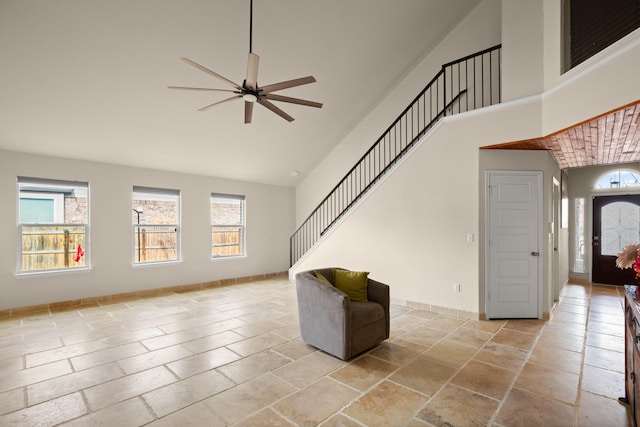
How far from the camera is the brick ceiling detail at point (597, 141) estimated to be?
3.21m

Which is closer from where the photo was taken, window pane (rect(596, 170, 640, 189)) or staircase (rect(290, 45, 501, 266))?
staircase (rect(290, 45, 501, 266))

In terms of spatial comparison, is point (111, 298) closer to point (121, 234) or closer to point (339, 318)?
point (121, 234)

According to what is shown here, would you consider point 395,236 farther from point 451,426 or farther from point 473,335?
point 451,426

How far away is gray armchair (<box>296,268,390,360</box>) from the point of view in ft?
10.8

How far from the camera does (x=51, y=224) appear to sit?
541 cm

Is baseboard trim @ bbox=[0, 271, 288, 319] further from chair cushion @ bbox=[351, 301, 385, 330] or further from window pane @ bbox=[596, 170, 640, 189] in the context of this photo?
window pane @ bbox=[596, 170, 640, 189]

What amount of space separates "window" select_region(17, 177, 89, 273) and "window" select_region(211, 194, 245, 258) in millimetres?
2519

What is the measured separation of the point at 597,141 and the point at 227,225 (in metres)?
7.03

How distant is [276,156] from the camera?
24.4ft

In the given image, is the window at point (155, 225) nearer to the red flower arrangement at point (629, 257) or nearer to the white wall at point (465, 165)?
the white wall at point (465, 165)

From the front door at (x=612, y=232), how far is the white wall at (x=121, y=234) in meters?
7.68

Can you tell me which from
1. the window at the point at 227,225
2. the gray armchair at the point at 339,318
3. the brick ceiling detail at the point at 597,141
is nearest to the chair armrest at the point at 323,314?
the gray armchair at the point at 339,318

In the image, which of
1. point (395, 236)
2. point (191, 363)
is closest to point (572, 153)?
point (395, 236)

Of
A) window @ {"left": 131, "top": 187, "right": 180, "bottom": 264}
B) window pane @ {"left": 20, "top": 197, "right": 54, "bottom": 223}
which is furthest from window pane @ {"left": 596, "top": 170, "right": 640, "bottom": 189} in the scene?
window pane @ {"left": 20, "top": 197, "right": 54, "bottom": 223}
